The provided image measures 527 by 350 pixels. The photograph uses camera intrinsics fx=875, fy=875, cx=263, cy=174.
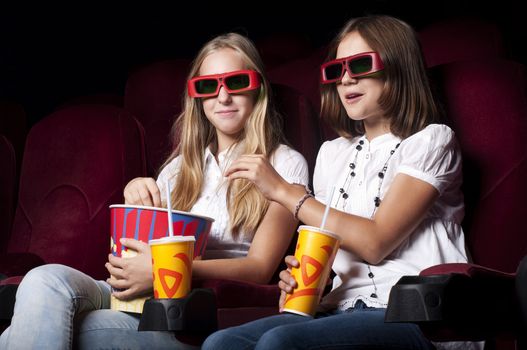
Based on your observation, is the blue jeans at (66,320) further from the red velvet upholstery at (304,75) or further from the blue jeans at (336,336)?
the red velvet upholstery at (304,75)

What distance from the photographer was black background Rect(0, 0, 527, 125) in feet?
9.65

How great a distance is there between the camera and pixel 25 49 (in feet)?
9.67

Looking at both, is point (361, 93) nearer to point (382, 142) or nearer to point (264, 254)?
point (382, 142)

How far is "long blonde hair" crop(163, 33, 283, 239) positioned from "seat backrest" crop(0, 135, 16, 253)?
0.42 meters

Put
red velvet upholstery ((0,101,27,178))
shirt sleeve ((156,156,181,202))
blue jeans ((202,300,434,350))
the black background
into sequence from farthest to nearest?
the black background < red velvet upholstery ((0,101,27,178)) < shirt sleeve ((156,156,181,202)) < blue jeans ((202,300,434,350))

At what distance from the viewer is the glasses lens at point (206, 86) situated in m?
1.83

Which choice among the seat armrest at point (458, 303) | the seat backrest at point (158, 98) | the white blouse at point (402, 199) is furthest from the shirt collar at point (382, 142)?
the seat backrest at point (158, 98)

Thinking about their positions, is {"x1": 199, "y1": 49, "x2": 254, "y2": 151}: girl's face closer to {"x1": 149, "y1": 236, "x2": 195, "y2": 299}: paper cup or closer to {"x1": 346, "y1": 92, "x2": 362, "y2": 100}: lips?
{"x1": 346, "y1": 92, "x2": 362, "y2": 100}: lips

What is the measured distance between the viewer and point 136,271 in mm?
1439

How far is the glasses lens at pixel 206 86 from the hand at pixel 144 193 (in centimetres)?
24

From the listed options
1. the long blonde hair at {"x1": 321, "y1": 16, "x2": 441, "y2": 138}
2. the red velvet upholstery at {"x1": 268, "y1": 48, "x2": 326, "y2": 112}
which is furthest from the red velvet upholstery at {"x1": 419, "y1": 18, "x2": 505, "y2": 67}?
the long blonde hair at {"x1": 321, "y1": 16, "x2": 441, "y2": 138}

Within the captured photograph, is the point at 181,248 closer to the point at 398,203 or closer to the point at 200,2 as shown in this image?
the point at 398,203

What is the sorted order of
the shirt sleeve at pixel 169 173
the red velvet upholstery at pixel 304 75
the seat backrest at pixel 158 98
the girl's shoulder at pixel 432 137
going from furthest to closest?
the seat backrest at pixel 158 98
the red velvet upholstery at pixel 304 75
the shirt sleeve at pixel 169 173
the girl's shoulder at pixel 432 137

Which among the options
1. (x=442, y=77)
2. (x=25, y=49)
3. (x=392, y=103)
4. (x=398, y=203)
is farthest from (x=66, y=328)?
(x=25, y=49)
